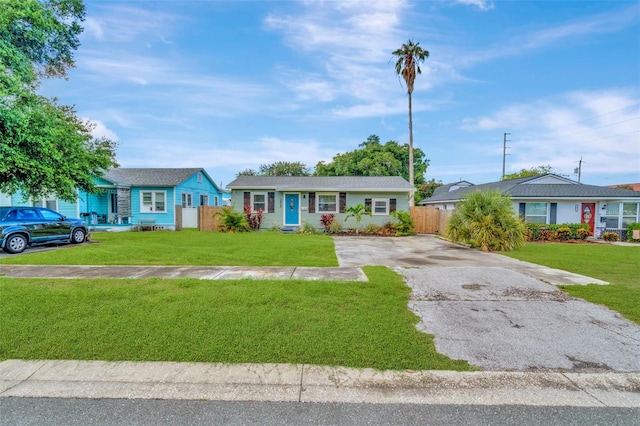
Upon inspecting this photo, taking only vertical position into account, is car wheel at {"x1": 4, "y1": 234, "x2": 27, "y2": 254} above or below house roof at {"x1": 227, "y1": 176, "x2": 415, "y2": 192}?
below

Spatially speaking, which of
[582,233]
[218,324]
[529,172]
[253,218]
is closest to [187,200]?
[253,218]

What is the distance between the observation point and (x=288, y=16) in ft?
40.9

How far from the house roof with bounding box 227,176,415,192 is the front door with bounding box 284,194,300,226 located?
0.75m

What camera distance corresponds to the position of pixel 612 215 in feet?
62.0

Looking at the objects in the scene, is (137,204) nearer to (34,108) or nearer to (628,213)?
(34,108)

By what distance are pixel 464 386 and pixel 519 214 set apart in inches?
727

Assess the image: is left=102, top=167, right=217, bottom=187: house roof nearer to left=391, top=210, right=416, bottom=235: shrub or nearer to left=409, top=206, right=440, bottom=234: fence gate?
left=391, top=210, right=416, bottom=235: shrub

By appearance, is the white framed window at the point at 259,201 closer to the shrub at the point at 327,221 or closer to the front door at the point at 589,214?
the shrub at the point at 327,221

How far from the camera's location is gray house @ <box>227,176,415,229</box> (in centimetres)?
1950

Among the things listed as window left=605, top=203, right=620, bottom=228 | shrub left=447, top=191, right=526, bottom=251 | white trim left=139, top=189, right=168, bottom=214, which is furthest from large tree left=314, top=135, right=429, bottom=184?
shrub left=447, top=191, right=526, bottom=251

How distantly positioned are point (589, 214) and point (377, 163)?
60.5ft

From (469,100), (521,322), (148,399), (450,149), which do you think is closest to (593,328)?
Result: (521,322)

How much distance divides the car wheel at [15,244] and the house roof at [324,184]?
10.3 m

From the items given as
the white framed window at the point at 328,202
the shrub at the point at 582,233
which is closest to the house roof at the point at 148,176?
the white framed window at the point at 328,202
